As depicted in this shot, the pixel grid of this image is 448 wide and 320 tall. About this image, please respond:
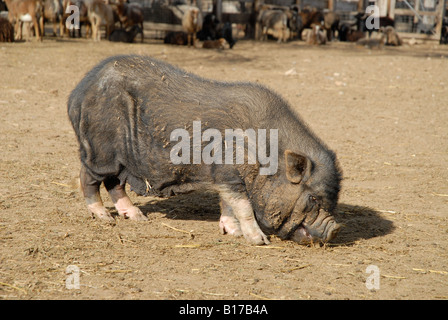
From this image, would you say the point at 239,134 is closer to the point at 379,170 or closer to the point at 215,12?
the point at 379,170

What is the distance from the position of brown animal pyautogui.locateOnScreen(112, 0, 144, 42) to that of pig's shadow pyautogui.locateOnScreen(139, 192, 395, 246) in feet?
46.5

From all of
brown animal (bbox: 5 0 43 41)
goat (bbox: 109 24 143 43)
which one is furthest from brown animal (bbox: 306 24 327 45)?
brown animal (bbox: 5 0 43 41)

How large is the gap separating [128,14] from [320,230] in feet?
52.8

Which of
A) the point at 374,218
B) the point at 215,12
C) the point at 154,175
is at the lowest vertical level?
the point at 374,218

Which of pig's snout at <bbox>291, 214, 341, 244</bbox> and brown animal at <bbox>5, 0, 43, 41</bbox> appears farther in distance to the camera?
brown animal at <bbox>5, 0, 43, 41</bbox>

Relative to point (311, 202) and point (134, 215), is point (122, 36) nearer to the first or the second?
point (134, 215)

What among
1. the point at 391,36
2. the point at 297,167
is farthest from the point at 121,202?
the point at 391,36

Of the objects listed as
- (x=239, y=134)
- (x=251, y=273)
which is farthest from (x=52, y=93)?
(x=251, y=273)

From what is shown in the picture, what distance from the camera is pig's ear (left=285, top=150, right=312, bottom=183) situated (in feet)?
13.5

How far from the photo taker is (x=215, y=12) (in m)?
21.4

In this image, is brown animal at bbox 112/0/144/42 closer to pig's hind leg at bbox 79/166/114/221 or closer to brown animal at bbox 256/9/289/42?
brown animal at bbox 256/9/289/42

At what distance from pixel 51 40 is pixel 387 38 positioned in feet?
40.9

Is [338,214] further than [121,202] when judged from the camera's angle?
Yes

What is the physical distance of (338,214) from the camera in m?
5.23
